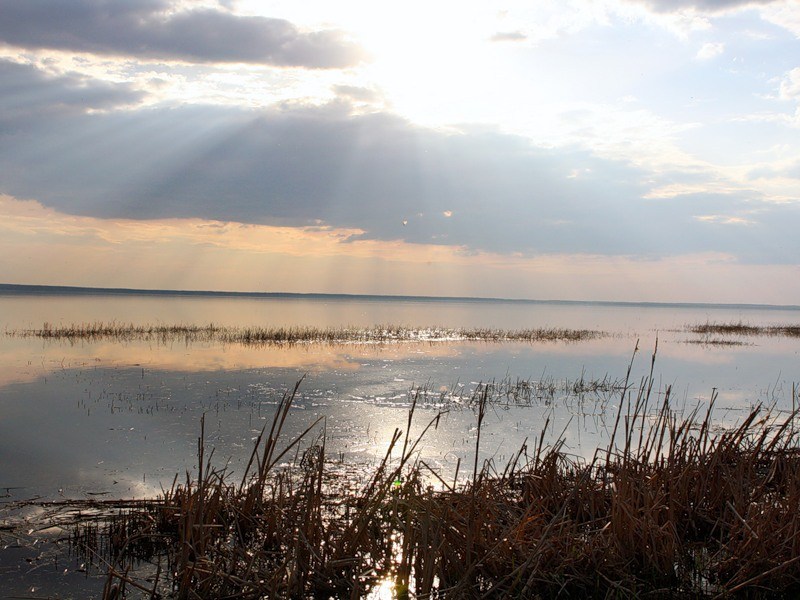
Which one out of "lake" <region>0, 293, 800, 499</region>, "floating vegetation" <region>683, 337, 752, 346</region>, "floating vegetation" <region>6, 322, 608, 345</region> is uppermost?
"floating vegetation" <region>683, 337, 752, 346</region>

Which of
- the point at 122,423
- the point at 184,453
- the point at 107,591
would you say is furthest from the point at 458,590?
the point at 122,423

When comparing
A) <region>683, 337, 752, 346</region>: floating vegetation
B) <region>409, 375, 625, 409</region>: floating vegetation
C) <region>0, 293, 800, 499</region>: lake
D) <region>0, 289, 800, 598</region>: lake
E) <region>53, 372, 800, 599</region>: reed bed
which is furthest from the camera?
<region>683, 337, 752, 346</region>: floating vegetation

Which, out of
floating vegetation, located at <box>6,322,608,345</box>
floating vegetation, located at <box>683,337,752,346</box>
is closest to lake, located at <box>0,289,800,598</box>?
floating vegetation, located at <box>6,322,608,345</box>

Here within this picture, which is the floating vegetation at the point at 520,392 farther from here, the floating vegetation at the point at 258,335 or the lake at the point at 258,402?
the floating vegetation at the point at 258,335

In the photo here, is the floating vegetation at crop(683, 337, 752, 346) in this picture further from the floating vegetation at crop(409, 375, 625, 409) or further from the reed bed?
the reed bed

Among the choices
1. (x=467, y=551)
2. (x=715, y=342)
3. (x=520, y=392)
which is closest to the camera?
(x=467, y=551)

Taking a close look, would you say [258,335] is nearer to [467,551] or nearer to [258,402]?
[258,402]

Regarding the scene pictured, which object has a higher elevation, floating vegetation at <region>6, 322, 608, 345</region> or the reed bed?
the reed bed

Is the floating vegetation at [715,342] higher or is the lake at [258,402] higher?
the floating vegetation at [715,342]

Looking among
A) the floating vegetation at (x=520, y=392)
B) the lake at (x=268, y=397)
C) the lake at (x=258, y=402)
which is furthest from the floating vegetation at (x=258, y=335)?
the floating vegetation at (x=520, y=392)

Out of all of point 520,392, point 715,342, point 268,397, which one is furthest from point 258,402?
point 715,342

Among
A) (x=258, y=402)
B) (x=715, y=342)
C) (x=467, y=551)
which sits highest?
(x=467, y=551)

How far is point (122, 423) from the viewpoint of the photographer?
11438 millimetres

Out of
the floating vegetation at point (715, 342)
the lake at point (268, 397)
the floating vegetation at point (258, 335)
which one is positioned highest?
the floating vegetation at point (715, 342)
